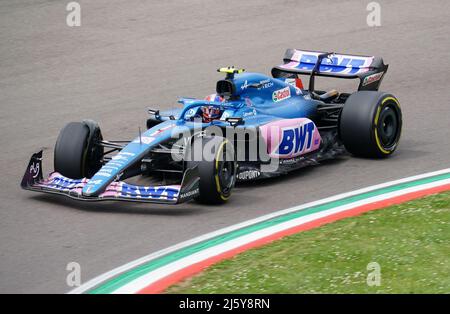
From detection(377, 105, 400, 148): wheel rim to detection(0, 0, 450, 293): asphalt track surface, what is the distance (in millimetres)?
226

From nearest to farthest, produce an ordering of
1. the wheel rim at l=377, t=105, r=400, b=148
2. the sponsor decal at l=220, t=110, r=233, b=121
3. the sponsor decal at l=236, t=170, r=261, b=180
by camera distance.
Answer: the sponsor decal at l=236, t=170, r=261, b=180 → the sponsor decal at l=220, t=110, r=233, b=121 → the wheel rim at l=377, t=105, r=400, b=148

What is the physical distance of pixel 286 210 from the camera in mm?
10773

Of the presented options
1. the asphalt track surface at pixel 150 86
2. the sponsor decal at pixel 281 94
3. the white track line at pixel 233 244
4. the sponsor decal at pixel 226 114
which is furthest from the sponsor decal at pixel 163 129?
the white track line at pixel 233 244

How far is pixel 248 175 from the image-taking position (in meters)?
11.6

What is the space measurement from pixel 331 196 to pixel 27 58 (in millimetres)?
8345

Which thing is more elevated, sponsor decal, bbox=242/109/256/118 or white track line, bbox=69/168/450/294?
sponsor decal, bbox=242/109/256/118

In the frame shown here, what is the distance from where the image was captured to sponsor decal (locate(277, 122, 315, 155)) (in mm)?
11789

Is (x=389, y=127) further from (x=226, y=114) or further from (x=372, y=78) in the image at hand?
(x=226, y=114)

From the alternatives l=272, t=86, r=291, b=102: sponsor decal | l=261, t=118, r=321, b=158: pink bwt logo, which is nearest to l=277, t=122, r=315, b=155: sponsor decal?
l=261, t=118, r=321, b=158: pink bwt logo

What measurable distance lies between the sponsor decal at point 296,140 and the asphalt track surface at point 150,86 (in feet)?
1.08

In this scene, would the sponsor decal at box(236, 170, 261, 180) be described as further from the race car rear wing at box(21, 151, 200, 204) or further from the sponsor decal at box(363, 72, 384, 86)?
the sponsor decal at box(363, 72, 384, 86)

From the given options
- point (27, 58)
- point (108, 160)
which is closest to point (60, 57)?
point (27, 58)

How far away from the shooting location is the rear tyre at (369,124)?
39.8ft
